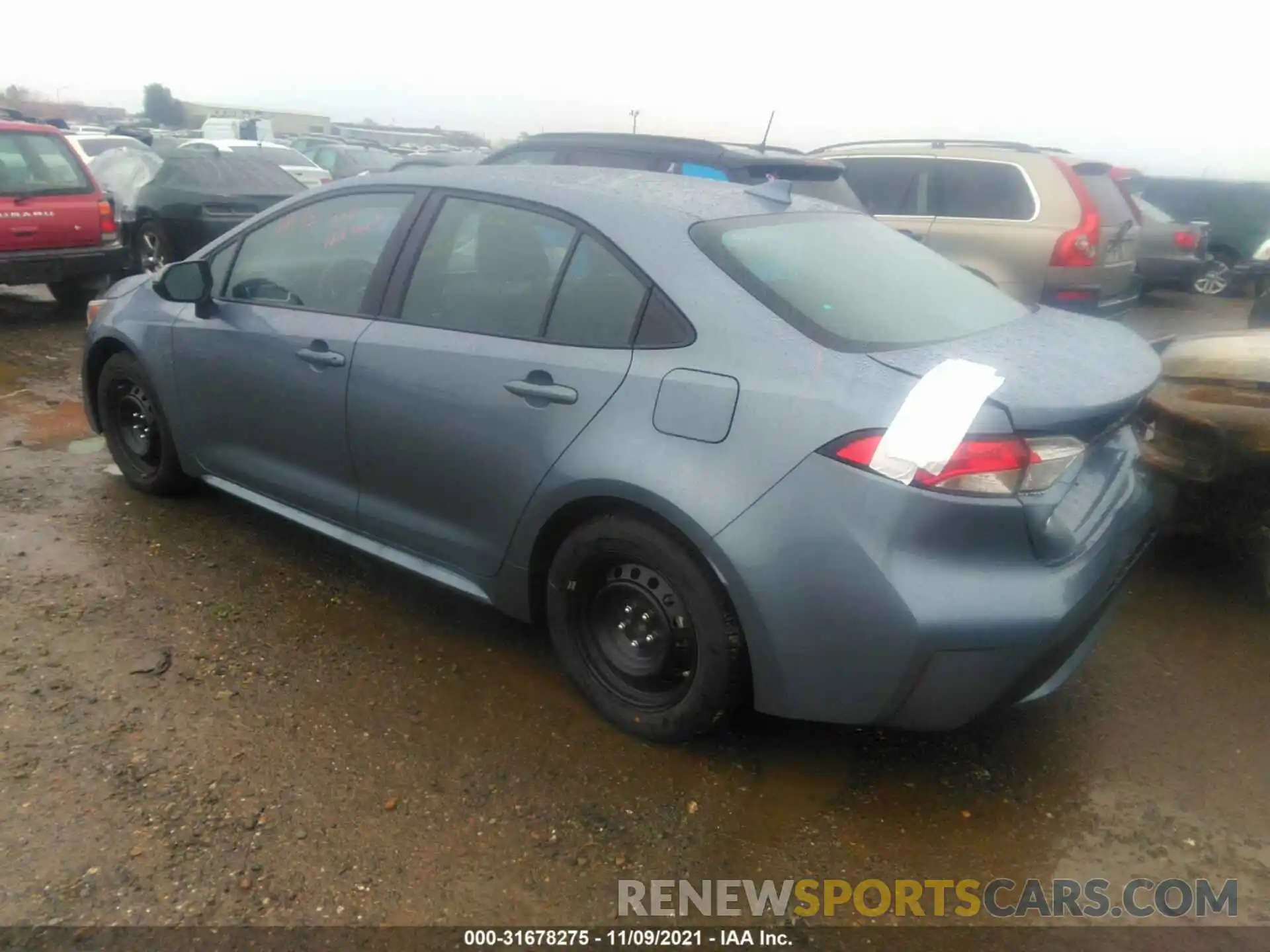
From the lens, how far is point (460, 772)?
9.27 feet

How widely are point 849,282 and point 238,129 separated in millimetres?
26740

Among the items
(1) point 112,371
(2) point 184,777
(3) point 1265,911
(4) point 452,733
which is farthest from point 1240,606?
(1) point 112,371

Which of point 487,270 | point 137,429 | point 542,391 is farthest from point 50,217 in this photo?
point 542,391

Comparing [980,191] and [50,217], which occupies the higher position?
[980,191]

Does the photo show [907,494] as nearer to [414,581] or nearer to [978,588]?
[978,588]

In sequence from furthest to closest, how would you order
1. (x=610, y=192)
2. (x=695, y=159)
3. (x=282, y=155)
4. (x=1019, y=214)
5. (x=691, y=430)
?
1. (x=282, y=155)
2. (x=1019, y=214)
3. (x=695, y=159)
4. (x=610, y=192)
5. (x=691, y=430)

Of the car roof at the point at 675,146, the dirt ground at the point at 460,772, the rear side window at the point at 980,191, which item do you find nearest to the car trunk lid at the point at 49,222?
the car roof at the point at 675,146

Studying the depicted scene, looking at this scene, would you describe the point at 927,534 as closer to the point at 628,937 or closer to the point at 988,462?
the point at 988,462

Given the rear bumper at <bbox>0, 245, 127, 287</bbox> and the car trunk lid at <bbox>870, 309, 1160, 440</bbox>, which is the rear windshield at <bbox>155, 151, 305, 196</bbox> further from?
the car trunk lid at <bbox>870, 309, 1160, 440</bbox>

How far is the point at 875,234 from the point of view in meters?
3.48

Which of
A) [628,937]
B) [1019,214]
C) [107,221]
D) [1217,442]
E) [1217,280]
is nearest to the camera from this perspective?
[628,937]

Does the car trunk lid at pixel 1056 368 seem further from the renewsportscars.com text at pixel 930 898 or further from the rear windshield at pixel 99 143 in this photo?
the rear windshield at pixel 99 143

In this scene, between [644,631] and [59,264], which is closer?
[644,631]

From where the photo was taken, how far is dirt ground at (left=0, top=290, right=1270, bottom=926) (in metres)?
2.45
